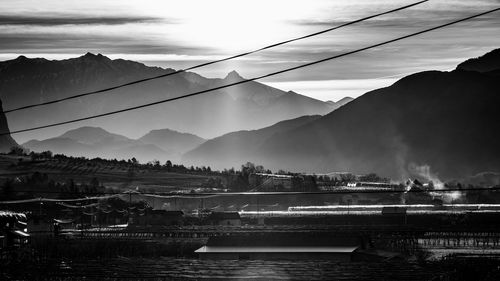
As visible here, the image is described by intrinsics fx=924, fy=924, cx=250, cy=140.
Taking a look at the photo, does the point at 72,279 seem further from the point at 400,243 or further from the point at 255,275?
the point at 400,243

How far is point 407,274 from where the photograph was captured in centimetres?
6512

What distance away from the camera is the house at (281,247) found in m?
122

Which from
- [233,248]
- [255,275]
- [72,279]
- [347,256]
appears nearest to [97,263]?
[72,279]

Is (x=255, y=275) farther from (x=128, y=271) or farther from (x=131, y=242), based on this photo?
(x=131, y=242)

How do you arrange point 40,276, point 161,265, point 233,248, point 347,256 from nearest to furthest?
point 40,276 → point 161,265 → point 347,256 → point 233,248

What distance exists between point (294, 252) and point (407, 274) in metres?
61.4

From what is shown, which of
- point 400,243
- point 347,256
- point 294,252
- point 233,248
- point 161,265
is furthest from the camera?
point 400,243

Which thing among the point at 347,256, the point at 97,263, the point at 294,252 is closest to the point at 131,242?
the point at 294,252

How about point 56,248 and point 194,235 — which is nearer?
point 56,248

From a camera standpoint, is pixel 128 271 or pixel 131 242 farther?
pixel 131 242

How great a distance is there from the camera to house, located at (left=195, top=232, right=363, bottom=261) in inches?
4806

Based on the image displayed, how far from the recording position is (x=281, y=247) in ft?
448

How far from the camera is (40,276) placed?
205 ft

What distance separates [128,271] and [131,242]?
101126mm
